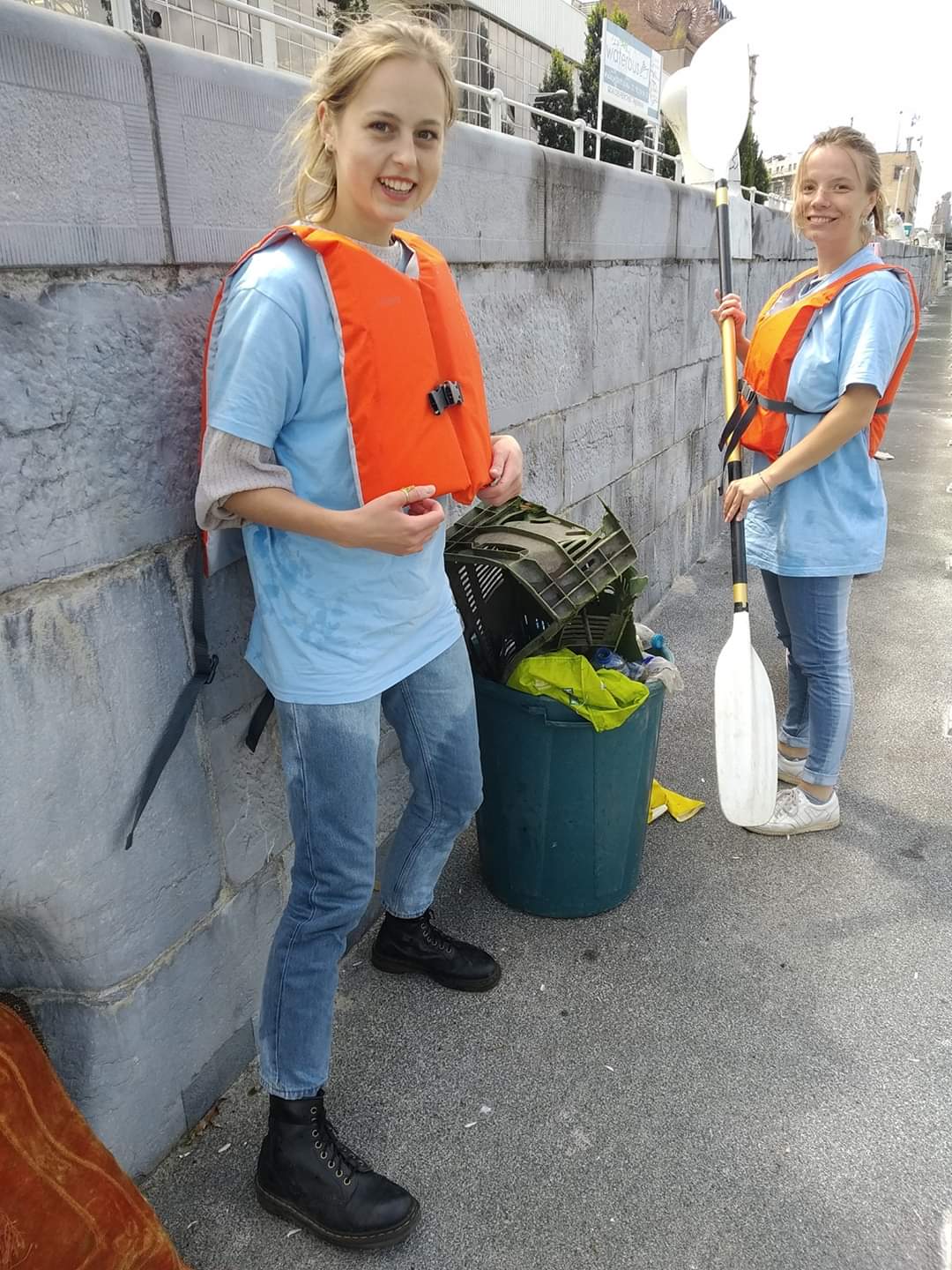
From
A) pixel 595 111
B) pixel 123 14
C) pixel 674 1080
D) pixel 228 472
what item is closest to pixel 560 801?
pixel 674 1080

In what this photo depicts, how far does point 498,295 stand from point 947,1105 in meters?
2.66

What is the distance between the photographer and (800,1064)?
2.22 meters

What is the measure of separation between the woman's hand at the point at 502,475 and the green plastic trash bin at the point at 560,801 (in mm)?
608

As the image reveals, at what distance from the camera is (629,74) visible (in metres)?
5.84

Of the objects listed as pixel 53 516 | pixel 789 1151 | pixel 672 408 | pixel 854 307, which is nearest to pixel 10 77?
pixel 53 516

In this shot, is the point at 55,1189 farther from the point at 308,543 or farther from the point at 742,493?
the point at 742,493

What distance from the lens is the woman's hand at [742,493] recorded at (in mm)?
2805

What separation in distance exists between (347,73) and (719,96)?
2332 millimetres

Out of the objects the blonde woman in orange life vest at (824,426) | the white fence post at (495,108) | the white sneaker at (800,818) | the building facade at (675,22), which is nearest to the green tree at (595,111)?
the building facade at (675,22)

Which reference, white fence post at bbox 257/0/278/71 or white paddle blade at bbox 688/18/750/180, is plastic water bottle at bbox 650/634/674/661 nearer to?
white paddle blade at bbox 688/18/750/180

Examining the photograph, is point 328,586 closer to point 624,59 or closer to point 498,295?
point 498,295

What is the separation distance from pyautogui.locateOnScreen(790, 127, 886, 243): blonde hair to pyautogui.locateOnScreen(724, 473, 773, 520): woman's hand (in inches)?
31.2

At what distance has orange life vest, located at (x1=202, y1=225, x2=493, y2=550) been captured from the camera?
1.59 metres

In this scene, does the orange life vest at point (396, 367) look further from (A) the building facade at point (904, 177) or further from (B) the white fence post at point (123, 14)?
(A) the building facade at point (904, 177)
